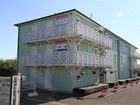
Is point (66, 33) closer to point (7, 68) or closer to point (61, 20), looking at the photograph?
point (61, 20)

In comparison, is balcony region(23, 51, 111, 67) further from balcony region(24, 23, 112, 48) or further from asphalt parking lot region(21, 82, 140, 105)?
asphalt parking lot region(21, 82, 140, 105)

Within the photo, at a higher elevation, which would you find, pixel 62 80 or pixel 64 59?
pixel 64 59

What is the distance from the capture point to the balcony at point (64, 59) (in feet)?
59.6

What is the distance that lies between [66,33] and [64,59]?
8.73ft

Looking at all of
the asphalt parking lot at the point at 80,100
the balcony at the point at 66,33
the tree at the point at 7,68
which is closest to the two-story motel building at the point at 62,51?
the balcony at the point at 66,33

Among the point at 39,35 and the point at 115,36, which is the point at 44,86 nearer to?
the point at 39,35

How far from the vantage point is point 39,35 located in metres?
21.4

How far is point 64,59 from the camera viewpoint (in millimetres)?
18641

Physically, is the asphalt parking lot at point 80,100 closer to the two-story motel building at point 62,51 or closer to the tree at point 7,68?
the two-story motel building at point 62,51

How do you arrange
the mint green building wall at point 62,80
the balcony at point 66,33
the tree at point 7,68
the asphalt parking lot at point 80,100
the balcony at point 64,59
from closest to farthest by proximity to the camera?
the asphalt parking lot at point 80,100 < the balcony at point 64,59 < the balcony at point 66,33 < the mint green building wall at point 62,80 < the tree at point 7,68

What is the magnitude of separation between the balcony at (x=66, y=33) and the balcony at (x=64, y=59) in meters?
1.83

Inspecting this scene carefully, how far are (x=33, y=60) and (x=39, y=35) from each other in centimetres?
293

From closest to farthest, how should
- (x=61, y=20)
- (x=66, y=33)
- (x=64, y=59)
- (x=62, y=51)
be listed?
1. (x=64, y=59)
2. (x=66, y=33)
3. (x=62, y=51)
4. (x=61, y=20)

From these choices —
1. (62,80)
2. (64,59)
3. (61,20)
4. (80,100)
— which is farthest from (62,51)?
(80,100)
